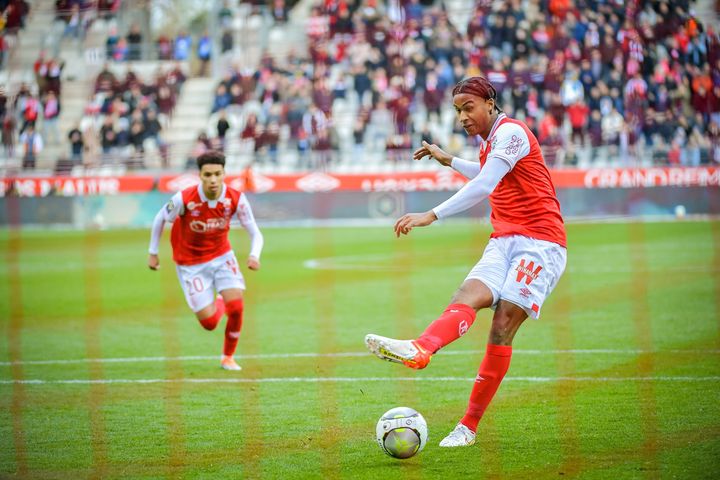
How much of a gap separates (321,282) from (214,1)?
21926mm

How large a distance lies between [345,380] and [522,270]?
116 inches

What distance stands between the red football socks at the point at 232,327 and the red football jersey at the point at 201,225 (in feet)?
1.87

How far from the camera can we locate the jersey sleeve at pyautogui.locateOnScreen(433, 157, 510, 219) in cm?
619

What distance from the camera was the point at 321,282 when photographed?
17.1 meters

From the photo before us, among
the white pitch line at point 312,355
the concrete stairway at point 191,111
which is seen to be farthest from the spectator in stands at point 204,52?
the white pitch line at point 312,355

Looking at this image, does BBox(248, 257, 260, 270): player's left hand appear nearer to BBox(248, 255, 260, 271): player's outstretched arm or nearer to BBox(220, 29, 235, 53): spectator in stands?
BBox(248, 255, 260, 271): player's outstretched arm

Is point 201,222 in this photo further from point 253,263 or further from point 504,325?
point 504,325

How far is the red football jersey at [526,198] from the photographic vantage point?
6.58 m

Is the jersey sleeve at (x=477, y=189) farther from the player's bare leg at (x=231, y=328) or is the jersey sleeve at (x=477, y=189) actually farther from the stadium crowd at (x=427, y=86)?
the stadium crowd at (x=427, y=86)

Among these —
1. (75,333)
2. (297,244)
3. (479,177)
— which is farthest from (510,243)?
(297,244)

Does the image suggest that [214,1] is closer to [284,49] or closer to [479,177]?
[284,49]

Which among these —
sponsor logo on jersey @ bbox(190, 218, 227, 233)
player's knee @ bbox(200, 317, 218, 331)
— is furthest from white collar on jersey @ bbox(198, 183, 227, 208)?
player's knee @ bbox(200, 317, 218, 331)

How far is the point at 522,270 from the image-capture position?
6.48m

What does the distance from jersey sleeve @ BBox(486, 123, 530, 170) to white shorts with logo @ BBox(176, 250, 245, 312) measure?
4.27m
